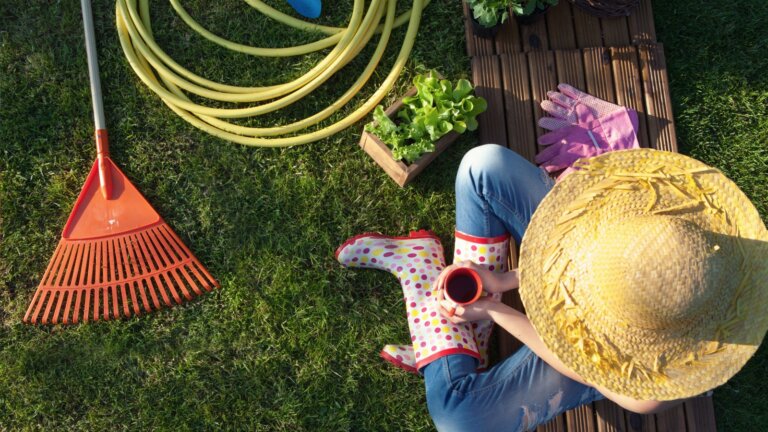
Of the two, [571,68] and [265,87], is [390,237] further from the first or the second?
[571,68]

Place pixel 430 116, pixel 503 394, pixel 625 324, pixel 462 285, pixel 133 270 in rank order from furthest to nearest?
1. pixel 133 270
2. pixel 430 116
3. pixel 503 394
4. pixel 462 285
5. pixel 625 324

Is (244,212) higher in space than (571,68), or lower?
lower

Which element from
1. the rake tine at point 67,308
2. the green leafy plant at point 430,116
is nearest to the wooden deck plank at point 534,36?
the green leafy plant at point 430,116

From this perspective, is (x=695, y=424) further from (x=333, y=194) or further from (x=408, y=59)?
(x=408, y=59)

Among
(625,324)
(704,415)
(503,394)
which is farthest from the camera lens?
(704,415)

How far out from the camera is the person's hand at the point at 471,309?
2482 millimetres

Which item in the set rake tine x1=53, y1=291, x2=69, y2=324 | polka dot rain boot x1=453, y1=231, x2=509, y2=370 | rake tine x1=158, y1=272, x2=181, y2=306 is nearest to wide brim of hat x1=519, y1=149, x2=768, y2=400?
polka dot rain boot x1=453, y1=231, x2=509, y2=370

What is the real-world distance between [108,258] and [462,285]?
5.58 feet

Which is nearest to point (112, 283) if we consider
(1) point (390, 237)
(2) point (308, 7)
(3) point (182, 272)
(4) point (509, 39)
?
(3) point (182, 272)

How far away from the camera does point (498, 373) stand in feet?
8.79

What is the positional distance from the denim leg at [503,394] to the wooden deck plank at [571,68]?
4.30ft

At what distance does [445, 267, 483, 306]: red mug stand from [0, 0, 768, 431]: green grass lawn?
591 mm

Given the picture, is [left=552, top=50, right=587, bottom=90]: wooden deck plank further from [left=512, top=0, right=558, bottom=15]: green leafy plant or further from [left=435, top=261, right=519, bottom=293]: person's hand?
[left=435, top=261, right=519, bottom=293]: person's hand

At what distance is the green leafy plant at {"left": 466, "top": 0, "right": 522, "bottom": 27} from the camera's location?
285cm
